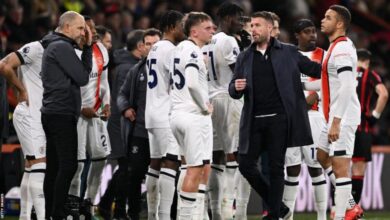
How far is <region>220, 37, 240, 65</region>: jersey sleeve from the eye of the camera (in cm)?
1210

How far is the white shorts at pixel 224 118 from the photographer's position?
12.1 m

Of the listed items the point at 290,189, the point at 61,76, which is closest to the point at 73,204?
the point at 61,76

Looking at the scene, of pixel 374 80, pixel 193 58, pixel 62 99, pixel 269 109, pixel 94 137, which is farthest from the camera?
pixel 374 80

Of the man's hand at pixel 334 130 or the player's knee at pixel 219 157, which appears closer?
the man's hand at pixel 334 130

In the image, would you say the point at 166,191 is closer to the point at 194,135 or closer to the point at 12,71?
the point at 194,135

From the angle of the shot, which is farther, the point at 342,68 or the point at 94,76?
the point at 94,76

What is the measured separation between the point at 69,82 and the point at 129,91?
1.51 m

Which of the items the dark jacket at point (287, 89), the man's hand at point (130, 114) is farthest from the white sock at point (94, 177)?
the dark jacket at point (287, 89)

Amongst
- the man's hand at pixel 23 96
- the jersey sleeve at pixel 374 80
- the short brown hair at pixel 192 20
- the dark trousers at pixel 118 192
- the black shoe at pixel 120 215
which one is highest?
the short brown hair at pixel 192 20

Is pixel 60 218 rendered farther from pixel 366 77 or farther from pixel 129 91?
pixel 366 77

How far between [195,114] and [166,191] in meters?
1.07

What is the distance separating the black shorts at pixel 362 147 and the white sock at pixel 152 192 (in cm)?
346

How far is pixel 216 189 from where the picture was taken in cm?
1202

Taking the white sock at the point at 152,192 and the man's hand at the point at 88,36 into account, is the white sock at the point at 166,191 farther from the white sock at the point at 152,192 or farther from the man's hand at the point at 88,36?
the man's hand at the point at 88,36
